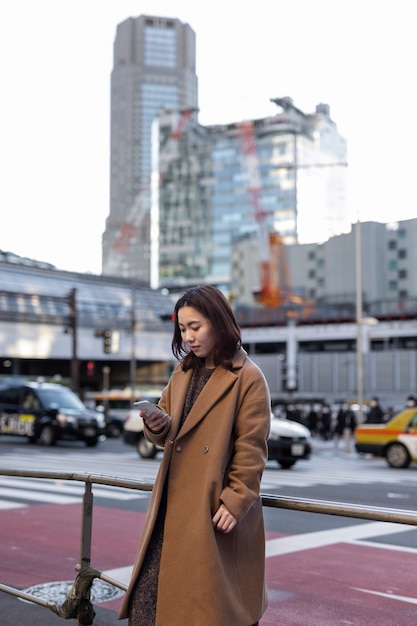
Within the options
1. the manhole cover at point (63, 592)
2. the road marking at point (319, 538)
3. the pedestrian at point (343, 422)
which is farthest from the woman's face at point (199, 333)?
the pedestrian at point (343, 422)

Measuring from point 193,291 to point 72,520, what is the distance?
6.73 m

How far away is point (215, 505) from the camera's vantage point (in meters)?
2.76

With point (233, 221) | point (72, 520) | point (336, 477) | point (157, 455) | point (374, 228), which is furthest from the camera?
point (233, 221)

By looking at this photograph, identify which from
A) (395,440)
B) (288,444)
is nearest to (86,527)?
(288,444)

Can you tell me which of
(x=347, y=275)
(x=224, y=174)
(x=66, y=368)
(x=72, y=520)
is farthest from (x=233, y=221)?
(x=72, y=520)

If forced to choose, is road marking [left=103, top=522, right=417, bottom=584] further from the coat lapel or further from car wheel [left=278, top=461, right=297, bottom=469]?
car wheel [left=278, top=461, right=297, bottom=469]

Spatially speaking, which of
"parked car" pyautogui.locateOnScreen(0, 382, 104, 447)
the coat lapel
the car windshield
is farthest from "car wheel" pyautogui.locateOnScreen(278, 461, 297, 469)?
the coat lapel

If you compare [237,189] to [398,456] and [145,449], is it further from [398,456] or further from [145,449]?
[398,456]

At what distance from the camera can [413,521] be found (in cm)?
282

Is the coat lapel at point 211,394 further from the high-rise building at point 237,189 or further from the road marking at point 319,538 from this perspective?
the high-rise building at point 237,189

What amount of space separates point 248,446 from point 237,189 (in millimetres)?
170198

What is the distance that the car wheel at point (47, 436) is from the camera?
2478 cm

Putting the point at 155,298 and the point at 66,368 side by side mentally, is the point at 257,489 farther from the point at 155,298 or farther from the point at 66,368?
the point at 155,298

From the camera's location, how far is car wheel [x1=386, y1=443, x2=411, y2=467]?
17.9 m
